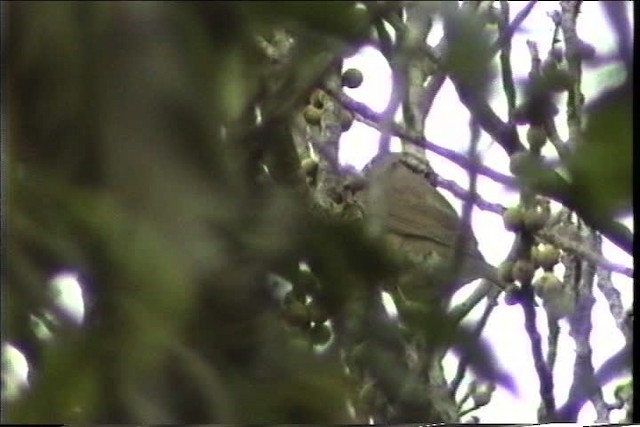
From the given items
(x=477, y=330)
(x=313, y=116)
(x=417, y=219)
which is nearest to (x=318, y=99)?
(x=313, y=116)

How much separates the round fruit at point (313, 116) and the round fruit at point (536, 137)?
0.17 metres

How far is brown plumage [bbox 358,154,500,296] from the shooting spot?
59cm

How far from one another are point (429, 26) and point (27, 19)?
0.33 meters

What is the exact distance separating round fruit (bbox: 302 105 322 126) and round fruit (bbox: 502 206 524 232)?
17 centimetres

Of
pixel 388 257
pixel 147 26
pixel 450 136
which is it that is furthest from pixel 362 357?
pixel 147 26

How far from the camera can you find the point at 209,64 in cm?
60

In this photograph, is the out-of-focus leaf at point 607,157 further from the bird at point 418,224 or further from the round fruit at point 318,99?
the round fruit at point 318,99

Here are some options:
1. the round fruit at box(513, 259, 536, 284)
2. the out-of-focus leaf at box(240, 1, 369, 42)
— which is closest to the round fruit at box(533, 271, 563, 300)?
the round fruit at box(513, 259, 536, 284)

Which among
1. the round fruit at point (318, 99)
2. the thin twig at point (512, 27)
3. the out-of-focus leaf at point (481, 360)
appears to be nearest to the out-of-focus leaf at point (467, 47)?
the thin twig at point (512, 27)

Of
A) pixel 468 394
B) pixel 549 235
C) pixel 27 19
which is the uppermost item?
pixel 27 19

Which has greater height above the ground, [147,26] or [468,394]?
[147,26]

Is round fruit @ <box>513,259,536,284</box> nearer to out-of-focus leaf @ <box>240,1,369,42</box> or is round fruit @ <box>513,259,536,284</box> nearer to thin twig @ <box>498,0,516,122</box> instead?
thin twig @ <box>498,0,516,122</box>

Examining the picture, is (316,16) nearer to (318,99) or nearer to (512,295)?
Result: (318,99)

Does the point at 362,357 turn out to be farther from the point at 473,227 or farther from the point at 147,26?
the point at 147,26
